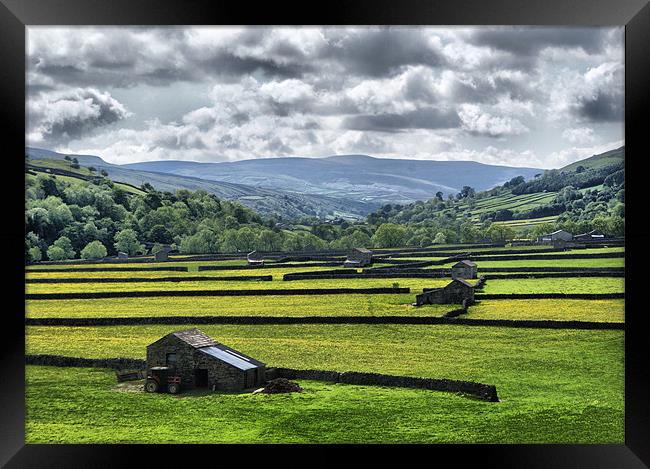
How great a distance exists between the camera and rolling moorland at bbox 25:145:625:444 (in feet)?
44.1

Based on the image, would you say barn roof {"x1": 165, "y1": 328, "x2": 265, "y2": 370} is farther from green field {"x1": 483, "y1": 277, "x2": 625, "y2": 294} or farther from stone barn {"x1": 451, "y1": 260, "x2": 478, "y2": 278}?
stone barn {"x1": 451, "y1": 260, "x2": 478, "y2": 278}

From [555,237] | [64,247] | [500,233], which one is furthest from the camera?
[500,233]

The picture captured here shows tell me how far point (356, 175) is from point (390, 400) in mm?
49314

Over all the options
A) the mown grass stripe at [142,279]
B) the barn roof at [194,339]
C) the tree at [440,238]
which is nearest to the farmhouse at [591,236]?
the tree at [440,238]

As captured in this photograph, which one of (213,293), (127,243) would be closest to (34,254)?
(127,243)

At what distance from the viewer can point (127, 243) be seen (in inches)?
1510

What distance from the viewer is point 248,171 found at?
60.8 meters

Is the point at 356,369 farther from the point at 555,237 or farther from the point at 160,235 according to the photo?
the point at 160,235

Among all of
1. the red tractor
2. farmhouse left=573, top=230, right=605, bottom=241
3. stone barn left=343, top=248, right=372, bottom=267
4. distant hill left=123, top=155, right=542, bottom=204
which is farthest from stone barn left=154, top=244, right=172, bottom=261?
the red tractor

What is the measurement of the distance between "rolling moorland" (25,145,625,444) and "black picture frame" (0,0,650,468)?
14.6 feet

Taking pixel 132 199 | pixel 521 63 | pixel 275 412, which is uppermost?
pixel 521 63
